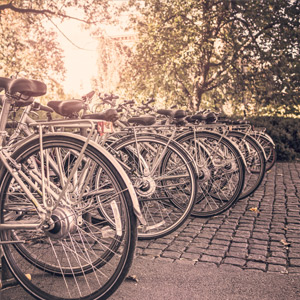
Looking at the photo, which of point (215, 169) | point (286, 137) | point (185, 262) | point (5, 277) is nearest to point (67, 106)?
point (5, 277)

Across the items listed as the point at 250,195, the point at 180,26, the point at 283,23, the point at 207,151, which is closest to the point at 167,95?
the point at 180,26

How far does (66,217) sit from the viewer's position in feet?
8.55

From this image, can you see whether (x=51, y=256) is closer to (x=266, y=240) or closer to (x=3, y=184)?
(x=3, y=184)

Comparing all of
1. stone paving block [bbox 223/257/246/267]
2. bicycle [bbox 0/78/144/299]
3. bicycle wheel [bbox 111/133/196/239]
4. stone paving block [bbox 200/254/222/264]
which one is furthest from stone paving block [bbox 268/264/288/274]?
bicycle [bbox 0/78/144/299]

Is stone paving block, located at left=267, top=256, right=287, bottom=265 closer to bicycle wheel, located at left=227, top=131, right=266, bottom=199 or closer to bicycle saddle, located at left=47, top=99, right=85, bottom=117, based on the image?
bicycle saddle, located at left=47, top=99, right=85, bottom=117

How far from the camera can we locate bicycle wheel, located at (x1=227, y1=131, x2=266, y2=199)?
625cm

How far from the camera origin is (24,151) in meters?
2.74

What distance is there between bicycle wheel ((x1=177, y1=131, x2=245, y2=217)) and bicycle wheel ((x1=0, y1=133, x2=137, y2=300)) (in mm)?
2242

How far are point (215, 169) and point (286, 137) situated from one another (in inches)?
271

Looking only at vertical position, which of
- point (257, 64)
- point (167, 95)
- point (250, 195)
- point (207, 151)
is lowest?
point (250, 195)

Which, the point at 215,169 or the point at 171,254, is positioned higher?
the point at 215,169

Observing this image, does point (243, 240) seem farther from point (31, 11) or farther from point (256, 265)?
point (31, 11)

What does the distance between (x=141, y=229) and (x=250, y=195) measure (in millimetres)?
2767

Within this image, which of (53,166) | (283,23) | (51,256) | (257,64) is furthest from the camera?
(257,64)
